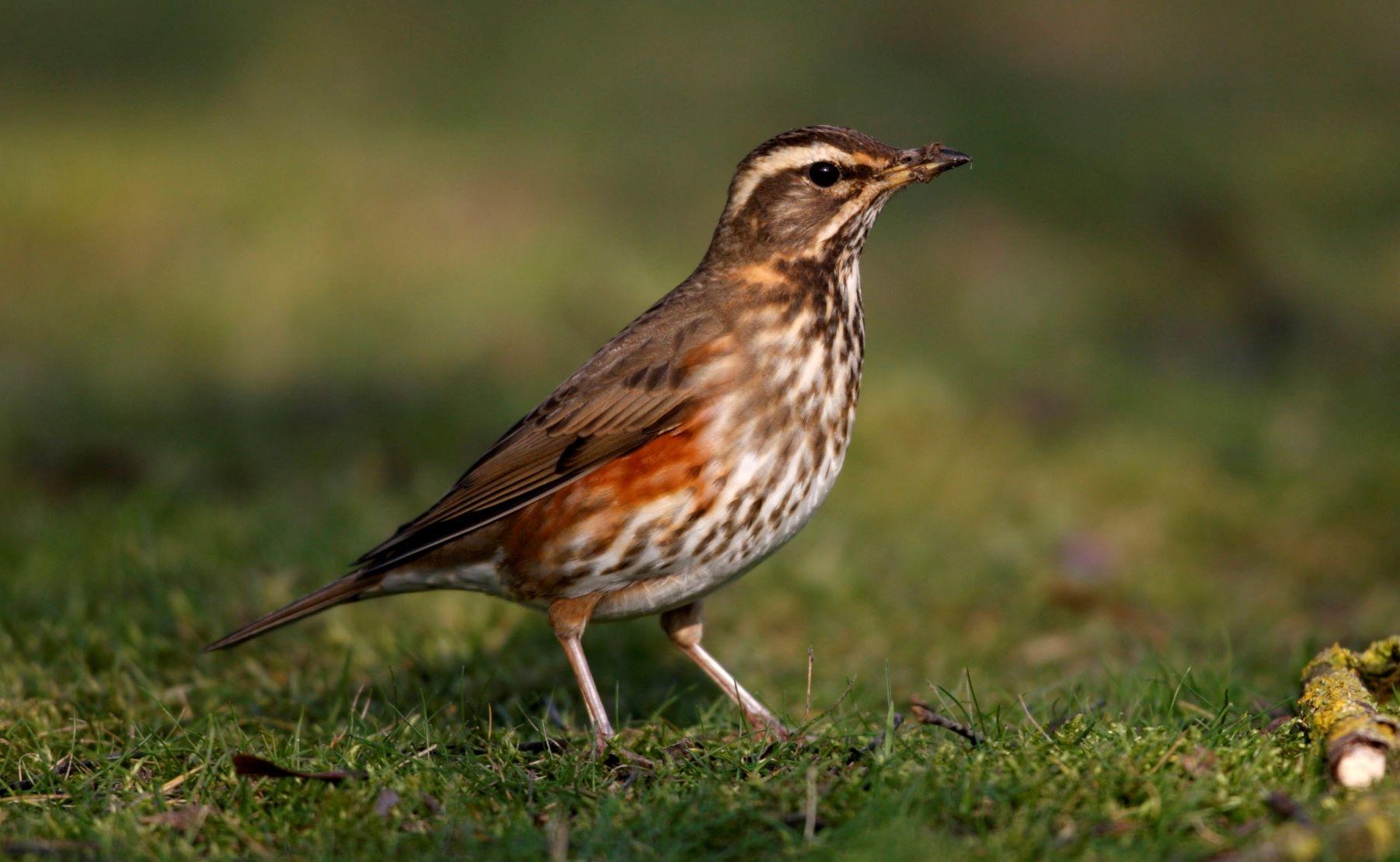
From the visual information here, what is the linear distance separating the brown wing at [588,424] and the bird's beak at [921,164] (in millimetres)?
853

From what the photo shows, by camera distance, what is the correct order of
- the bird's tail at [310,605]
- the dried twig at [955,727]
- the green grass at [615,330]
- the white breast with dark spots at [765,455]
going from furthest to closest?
the bird's tail at [310,605] < the white breast with dark spots at [765,455] < the dried twig at [955,727] < the green grass at [615,330]

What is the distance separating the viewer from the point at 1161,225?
1371 cm

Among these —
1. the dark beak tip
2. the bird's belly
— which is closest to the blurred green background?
the bird's belly

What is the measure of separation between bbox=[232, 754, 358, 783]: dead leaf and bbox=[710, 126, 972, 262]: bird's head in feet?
8.33

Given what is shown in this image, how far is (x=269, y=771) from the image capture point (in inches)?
179

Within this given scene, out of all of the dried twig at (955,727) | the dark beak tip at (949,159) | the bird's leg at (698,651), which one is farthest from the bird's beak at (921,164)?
the dried twig at (955,727)

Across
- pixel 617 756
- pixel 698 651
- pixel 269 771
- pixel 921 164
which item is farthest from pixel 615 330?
pixel 269 771

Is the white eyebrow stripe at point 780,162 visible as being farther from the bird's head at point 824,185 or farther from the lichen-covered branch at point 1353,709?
the lichen-covered branch at point 1353,709

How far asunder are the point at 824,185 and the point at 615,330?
5.59m

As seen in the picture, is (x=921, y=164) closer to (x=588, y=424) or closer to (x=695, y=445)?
(x=695, y=445)

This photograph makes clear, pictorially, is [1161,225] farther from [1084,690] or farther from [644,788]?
[644,788]

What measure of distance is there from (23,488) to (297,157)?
5601 mm

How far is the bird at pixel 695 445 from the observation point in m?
5.52

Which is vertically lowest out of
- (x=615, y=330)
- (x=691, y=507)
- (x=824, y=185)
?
(x=691, y=507)
